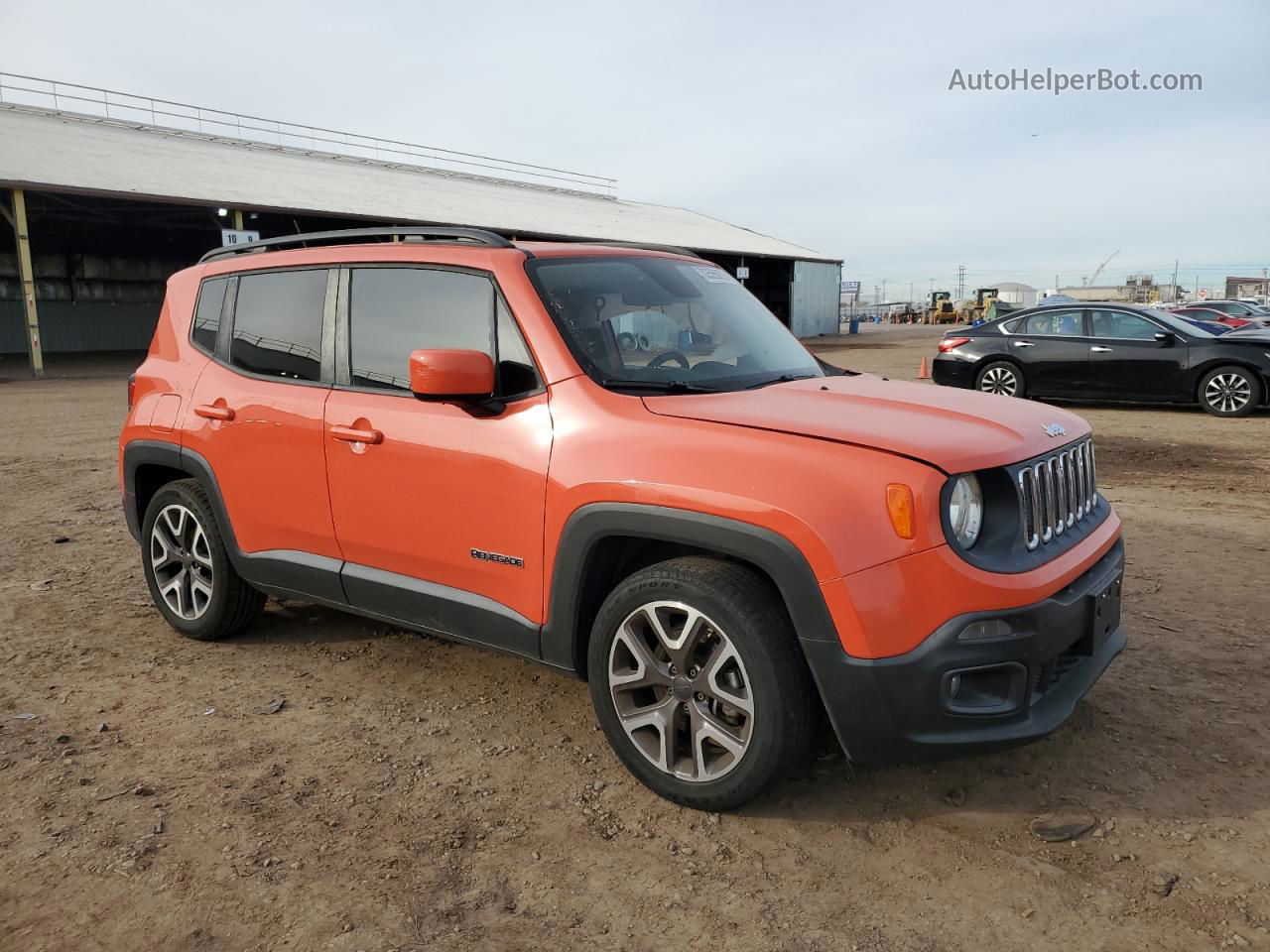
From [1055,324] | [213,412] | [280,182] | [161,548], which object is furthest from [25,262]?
[1055,324]

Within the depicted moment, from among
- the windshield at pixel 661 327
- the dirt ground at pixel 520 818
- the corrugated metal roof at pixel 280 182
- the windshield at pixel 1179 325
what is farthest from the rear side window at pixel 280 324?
the corrugated metal roof at pixel 280 182

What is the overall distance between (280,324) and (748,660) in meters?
2.62

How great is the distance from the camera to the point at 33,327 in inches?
845

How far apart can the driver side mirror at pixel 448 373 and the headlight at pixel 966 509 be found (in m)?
1.54

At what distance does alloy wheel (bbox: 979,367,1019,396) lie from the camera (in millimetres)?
13297

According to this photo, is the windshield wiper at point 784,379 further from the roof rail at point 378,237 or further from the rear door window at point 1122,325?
the rear door window at point 1122,325

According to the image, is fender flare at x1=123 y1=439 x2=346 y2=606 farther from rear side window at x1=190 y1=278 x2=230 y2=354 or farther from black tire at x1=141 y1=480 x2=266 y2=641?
rear side window at x1=190 y1=278 x2=230 y2=354

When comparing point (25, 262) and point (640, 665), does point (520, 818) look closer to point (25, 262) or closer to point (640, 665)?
point (640, 665)

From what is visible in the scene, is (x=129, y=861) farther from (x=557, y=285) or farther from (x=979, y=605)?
(x=979, y=605)

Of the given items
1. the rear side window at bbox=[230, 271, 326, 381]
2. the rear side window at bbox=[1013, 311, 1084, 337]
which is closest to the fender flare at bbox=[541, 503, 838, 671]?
the rear side window at bbox=[230, 271, 326, 381]

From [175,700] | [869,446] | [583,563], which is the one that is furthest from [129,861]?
[869,446]

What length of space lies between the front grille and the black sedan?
30.1 feet

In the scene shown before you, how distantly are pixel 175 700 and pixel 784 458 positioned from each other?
9.22 ft

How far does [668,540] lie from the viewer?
2.96 metres
